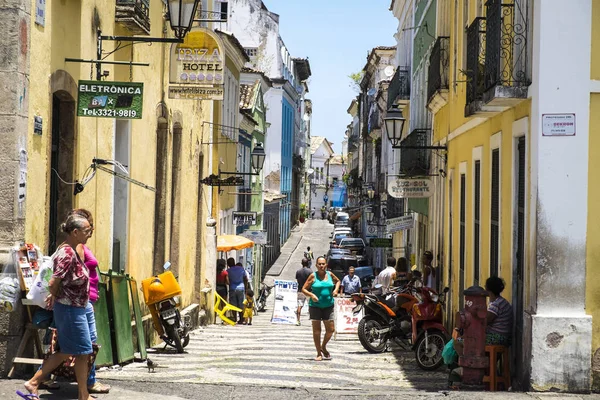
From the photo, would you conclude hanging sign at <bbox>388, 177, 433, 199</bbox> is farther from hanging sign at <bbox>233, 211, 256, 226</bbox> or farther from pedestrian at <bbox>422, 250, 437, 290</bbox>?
hanging sign at <bbox>233, 211, 256, 226</bbox>

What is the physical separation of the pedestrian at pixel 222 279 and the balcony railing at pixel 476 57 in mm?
12862

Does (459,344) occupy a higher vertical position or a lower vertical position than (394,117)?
lower

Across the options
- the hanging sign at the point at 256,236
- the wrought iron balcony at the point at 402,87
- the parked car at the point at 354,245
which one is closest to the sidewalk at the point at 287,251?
the parked car at the point at 354,245

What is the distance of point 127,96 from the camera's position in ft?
34.0

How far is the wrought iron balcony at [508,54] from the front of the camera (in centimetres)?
1100

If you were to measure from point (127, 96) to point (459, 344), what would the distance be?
14.1 feet

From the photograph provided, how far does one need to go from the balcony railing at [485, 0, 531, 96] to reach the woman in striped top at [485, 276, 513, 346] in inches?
85.4

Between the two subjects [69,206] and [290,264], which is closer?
[69,206]

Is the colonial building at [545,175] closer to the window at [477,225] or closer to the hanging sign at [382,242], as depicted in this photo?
the window at [477,225]

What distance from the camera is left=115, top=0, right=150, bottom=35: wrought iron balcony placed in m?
13.0

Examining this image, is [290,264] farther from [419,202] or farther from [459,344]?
[459,344]

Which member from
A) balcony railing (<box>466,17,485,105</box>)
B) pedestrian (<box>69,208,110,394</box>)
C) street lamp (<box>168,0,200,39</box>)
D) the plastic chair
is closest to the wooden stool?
balcony railing (<box>466,17,485,105</box>)

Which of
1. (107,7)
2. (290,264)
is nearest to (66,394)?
(107,7)

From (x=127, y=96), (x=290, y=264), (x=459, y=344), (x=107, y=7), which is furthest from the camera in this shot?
(x=290, y=264)
